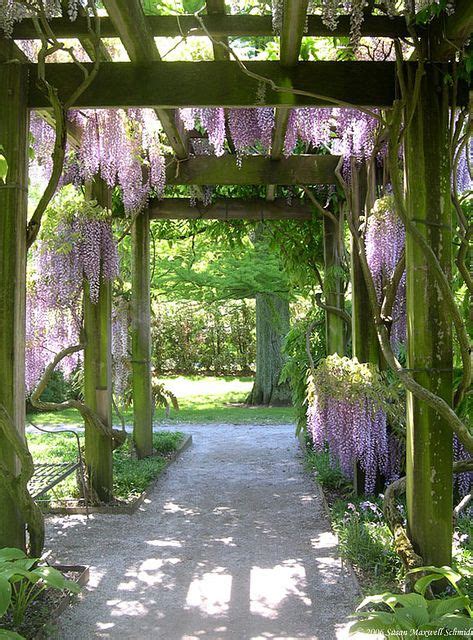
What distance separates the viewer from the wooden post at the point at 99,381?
17.4 feet

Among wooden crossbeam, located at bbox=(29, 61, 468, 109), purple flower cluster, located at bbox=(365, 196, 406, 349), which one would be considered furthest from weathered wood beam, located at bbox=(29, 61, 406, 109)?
purple flower cluster, located at bbox=(365, 196, 406, 349)

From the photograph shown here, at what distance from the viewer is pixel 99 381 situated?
17.8ft

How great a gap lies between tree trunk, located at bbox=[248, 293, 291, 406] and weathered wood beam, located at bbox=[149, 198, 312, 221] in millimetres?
6403

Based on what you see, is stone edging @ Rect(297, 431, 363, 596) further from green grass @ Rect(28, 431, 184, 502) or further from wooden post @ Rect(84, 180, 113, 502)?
wooden post @ Rect(84, 180, 113, 502)

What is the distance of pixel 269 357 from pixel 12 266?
10.7m

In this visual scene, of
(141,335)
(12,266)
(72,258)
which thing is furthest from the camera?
(141,335)

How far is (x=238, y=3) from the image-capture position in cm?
385

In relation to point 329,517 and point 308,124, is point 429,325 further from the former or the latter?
point 329,517

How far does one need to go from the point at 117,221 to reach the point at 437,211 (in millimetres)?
4940

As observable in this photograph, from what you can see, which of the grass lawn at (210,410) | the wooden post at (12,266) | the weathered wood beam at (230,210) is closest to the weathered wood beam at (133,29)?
the wooden post at (12,266)

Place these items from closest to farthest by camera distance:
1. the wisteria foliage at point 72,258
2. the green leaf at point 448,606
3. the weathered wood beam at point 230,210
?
the green leaf at point 448,606 < the wisteria foliage at point 72,258 < the weathered wood beam at point 230,210

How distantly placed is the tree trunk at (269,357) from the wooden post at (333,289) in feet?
21.7

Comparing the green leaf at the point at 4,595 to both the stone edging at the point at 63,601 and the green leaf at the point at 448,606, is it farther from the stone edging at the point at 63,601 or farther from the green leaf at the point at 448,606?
the green leaf at the point at 448,606

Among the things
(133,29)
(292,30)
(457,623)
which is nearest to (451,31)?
(292,30)
